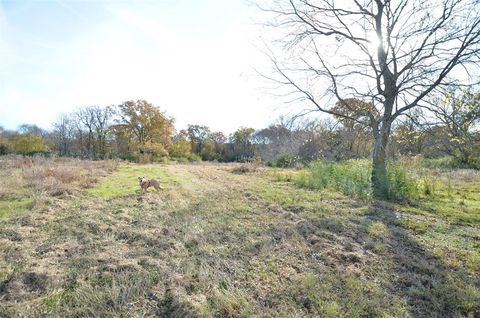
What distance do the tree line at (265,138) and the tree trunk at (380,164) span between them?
1.49ft

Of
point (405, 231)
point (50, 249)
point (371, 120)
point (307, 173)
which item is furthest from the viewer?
point (307, 173)

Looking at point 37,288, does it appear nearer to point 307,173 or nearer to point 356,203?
point 356,203

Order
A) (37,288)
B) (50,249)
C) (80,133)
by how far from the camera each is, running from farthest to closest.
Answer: (80,133) → (50,249) → (37,288)

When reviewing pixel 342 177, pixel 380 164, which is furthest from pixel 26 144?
pixel 380 164

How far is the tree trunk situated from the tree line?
17.9 inches

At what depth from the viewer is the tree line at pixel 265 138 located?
22.9 ft

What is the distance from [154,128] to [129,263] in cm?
3620

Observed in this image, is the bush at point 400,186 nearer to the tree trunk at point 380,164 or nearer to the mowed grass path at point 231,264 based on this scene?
the tree trunk at point 380,164

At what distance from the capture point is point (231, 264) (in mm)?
3729

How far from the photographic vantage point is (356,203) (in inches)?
312

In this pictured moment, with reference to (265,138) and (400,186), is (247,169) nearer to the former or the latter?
(400,186)

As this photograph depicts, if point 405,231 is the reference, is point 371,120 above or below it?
above

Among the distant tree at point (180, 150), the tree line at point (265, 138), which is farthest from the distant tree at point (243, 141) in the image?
the distant tree at point (180, 150)

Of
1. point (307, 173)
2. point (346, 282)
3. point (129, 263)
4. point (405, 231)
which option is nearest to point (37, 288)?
point (129, 263)
